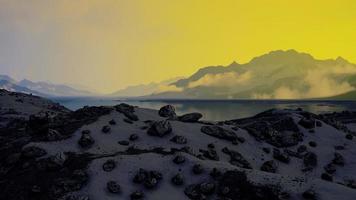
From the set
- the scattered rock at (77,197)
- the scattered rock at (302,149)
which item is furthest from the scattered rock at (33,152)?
the scattered rock at (302,149)

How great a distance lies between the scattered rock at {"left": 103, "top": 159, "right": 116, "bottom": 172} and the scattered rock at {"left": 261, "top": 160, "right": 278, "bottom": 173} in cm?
2134

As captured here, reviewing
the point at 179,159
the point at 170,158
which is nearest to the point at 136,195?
the point at 179,159

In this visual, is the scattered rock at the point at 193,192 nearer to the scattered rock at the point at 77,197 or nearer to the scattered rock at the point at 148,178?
the scattered rock at the point at 148,178

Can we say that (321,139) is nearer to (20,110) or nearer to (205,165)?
(205,165)

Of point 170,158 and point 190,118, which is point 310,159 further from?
point 170,158

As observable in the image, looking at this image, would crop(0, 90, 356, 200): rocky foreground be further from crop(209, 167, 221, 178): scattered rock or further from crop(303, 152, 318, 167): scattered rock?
crop(303, 152, 318, 167): scattered rock

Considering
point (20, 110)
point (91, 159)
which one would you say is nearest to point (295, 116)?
point (91, 159)

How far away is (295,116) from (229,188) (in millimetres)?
44545

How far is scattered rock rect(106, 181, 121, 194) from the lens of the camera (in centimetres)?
5406

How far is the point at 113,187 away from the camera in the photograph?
178 feet

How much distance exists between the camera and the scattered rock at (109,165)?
57.8 meters

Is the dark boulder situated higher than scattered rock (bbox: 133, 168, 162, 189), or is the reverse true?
the dark boulder

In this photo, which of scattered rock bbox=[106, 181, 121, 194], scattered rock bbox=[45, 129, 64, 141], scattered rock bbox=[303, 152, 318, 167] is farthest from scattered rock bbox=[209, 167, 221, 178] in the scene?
scattered rock bbox=[303, 152, 318, 167]

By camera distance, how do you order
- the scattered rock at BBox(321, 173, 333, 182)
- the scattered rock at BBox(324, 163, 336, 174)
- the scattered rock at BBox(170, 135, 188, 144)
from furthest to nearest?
the scattered rock at BBox(324, 163, 336, 174) → the scattered rock at BBox(170, 135, 188, 144) → the scattered rock at BBox(321, 173, 333, 182)
